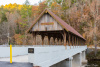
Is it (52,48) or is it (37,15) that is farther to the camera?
(37,15)

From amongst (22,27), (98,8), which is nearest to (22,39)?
(22,27)

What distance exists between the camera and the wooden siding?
1598 centimetres

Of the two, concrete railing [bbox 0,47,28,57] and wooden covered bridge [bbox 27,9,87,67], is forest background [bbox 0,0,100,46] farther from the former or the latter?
concrete railing [bbox 0,47,28,57]

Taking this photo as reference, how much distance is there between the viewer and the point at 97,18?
3769 cm

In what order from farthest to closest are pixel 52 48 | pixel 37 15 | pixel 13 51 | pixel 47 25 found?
pixel 37 15 → pixel 47 25 → pixel 13 51 → pixel 52 48

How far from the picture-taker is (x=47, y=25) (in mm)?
16656

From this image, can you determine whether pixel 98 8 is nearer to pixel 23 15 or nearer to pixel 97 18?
pixel 97 18

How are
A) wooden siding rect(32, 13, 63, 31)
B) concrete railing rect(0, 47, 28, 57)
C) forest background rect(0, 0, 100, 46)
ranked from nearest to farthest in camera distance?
concrete railing rect(0, 47, 28, 57)
wooden siding rect(32, 13, 63, 31)
forest background rect(0, 0, 100, 46)

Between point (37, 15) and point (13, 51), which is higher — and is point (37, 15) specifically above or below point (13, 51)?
above

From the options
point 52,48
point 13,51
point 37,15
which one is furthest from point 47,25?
point 37,15

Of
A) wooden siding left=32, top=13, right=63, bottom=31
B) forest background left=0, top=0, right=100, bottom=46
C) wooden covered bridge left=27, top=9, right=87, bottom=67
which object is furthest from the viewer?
forest background left=0, top=0, right=100, bottom=46

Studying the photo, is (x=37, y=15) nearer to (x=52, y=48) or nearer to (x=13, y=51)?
(x=13, y=51)

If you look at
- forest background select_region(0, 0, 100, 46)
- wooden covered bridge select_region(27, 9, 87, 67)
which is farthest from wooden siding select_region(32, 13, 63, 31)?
forest background select_region(0, 0, 100, 46)

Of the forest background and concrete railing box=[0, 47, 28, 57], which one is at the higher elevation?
the forest background
